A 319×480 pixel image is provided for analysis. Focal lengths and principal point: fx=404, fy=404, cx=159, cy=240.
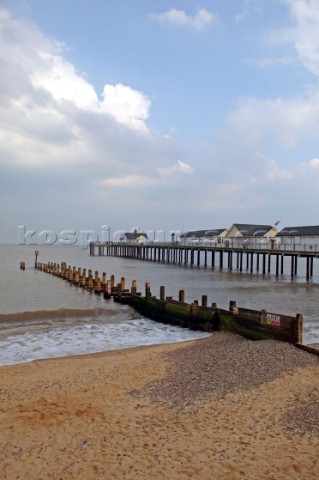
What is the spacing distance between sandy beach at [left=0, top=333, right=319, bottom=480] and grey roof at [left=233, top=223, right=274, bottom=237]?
56.1 meters

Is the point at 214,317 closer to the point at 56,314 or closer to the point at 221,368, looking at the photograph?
the point at 221,368

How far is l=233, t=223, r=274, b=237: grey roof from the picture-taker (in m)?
64.6

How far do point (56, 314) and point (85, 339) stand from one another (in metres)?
5.77

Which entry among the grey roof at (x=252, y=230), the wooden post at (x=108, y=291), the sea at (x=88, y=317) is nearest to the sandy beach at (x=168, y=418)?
the sea at (x=88, y=317)

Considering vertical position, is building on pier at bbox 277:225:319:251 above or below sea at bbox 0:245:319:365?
above

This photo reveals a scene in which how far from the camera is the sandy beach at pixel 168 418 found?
512 centimetres

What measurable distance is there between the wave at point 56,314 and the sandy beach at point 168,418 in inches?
350

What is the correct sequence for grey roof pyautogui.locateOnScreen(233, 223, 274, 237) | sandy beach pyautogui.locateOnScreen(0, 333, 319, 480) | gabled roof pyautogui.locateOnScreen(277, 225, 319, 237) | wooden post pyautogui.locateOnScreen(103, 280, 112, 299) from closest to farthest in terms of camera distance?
1. sandy beach pyautogui.locateOnScreen(0, 333, 319, 480)
2. wooden post pyautogui.locateOnScreen(103, 280, 112, 299)
3. gabled roof pyautogui.locateOnScreen(277, 225, 319, 237)
4. grey roof pyautogui.locateOnScreen(233, 223, 274, 237)

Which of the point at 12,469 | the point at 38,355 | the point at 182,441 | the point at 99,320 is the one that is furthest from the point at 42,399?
the point at 99,320

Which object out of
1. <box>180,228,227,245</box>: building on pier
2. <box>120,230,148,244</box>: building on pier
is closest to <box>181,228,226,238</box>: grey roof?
<box>180,228,227,245</box>: building on pier

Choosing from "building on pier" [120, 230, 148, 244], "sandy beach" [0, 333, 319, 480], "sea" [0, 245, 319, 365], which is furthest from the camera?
"building on pier" [120, 230, 148, 244]

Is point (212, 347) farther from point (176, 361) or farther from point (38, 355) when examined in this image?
point (38, 355)

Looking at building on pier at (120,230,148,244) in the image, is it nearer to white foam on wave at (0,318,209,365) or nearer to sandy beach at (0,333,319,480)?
white foam on wave at (0,318,209,365)

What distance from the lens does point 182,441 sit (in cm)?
572
